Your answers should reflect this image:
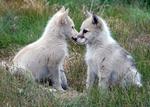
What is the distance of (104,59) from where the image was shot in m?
8.95

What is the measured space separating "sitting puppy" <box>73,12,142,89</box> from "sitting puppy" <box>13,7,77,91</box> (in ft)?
1.19

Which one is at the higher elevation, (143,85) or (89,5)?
(89,5)

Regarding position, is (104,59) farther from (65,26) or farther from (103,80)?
(65,26)

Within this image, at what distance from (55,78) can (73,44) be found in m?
1.81

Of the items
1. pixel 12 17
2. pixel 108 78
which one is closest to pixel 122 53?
pixel 108 78

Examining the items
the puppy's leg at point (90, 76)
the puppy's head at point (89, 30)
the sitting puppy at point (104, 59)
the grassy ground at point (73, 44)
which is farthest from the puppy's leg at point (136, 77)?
the puppy's head at point (89, 30)

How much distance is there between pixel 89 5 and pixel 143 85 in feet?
19.9

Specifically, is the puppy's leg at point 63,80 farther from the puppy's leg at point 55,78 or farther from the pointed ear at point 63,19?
the pointed ear at point 63,19

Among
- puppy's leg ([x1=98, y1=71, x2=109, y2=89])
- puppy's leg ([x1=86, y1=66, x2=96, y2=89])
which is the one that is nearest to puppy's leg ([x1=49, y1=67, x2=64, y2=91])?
puppy's leg ([x1=86, y1=66, x2=96, y2=89])

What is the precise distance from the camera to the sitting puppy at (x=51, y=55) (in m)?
9.34

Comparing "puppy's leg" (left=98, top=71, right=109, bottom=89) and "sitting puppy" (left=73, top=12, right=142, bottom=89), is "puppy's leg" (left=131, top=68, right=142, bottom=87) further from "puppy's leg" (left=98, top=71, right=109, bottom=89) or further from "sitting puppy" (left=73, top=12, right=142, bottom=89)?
"puppy's leg" (left=98, top=71, right=109, bottom=89)

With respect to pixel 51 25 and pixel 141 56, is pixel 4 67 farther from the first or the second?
pixel 141 56

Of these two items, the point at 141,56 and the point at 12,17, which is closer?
the point at 141,56

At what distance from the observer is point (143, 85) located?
27.2 ft
